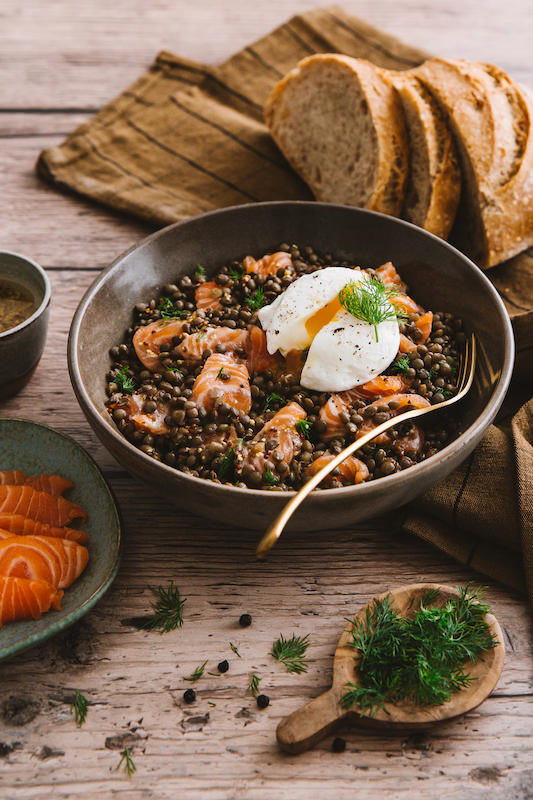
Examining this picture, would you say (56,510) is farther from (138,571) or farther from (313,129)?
(313,129)

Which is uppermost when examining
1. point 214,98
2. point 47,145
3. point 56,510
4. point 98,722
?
point 214,98

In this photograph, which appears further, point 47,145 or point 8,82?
point 8,82

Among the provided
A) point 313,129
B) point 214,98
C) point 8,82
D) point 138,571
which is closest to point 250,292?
point 138,571

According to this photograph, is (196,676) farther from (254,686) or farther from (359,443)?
(359,443)

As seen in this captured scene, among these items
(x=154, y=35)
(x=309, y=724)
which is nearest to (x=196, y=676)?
(x=309, y=724)

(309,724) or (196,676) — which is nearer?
(309,724)

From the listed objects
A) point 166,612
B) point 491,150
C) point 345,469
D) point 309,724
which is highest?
point 491,150

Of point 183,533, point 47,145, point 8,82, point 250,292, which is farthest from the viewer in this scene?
point 8,82
